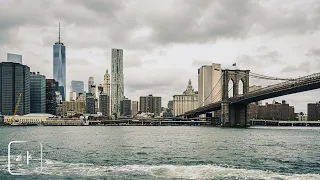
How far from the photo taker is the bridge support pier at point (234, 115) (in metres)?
114

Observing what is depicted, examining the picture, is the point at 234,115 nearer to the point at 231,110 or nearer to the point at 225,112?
the point at 231,110

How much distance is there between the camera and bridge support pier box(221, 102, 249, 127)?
114062mm

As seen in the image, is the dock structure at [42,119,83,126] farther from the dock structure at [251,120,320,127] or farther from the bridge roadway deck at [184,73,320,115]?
the bridge roadway deck at [184,73,320,115]

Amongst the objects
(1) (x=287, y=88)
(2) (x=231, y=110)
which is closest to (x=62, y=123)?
(2) (x=231, y=110)

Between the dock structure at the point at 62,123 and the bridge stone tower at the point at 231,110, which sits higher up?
the bridge stone tower at the point at 231,110

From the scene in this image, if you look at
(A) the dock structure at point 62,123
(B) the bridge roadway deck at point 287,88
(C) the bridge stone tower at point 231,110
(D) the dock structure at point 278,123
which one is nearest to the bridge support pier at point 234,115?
(C) the bridge stone tower at point 231,110

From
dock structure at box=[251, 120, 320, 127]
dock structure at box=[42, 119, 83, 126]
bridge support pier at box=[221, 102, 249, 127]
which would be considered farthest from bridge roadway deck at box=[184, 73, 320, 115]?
dock structure at box=[42, 119, 83, 126]

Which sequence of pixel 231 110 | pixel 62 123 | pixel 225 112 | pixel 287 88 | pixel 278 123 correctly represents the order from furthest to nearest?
pixel 62 123 → pixel 278 123 → pixel 231 110 → pixel 225 112 → pixel 287 88

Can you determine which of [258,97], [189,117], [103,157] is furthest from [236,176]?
[189,117]

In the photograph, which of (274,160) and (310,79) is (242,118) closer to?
(310,79)

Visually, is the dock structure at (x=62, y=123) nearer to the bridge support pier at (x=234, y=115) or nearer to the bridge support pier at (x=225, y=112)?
the bridge support pier at (x=234, y=115)

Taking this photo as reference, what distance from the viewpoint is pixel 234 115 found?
116562mm

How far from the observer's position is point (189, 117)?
17062 cm

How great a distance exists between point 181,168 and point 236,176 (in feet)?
15.4
